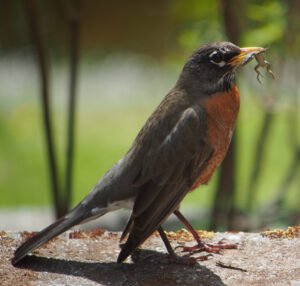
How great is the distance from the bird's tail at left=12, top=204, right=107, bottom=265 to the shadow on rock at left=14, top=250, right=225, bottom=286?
0.37 feet

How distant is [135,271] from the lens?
4004 mm

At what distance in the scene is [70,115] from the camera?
20.7 feet

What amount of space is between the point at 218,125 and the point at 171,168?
0.47 m

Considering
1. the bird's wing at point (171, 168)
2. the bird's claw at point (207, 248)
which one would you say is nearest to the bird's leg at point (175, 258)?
the bird's claw at point (207, 248)

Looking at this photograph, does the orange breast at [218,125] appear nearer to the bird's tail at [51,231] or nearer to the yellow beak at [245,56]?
the yellow beak at [245,56]

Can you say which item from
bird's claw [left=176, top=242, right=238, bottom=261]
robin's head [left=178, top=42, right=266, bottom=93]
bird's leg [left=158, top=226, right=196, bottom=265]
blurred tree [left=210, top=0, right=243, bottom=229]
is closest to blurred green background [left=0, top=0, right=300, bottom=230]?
blurred tree [left=210, top=0, right=243, bottom=229]

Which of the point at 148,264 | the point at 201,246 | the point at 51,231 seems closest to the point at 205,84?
the point at 201,246

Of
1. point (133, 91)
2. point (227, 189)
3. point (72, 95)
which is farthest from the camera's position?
point (133, 91)

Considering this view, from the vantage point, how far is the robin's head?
424cm

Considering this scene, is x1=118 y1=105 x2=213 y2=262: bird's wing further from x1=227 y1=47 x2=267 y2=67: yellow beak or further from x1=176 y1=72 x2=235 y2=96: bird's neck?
x1=227 y1=47 x2=267 y2=67: yellow beak

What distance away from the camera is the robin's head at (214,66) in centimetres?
424

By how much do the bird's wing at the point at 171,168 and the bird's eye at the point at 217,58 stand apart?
1.26ft

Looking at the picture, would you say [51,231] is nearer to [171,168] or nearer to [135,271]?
[135,271]

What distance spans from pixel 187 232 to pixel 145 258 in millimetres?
655
